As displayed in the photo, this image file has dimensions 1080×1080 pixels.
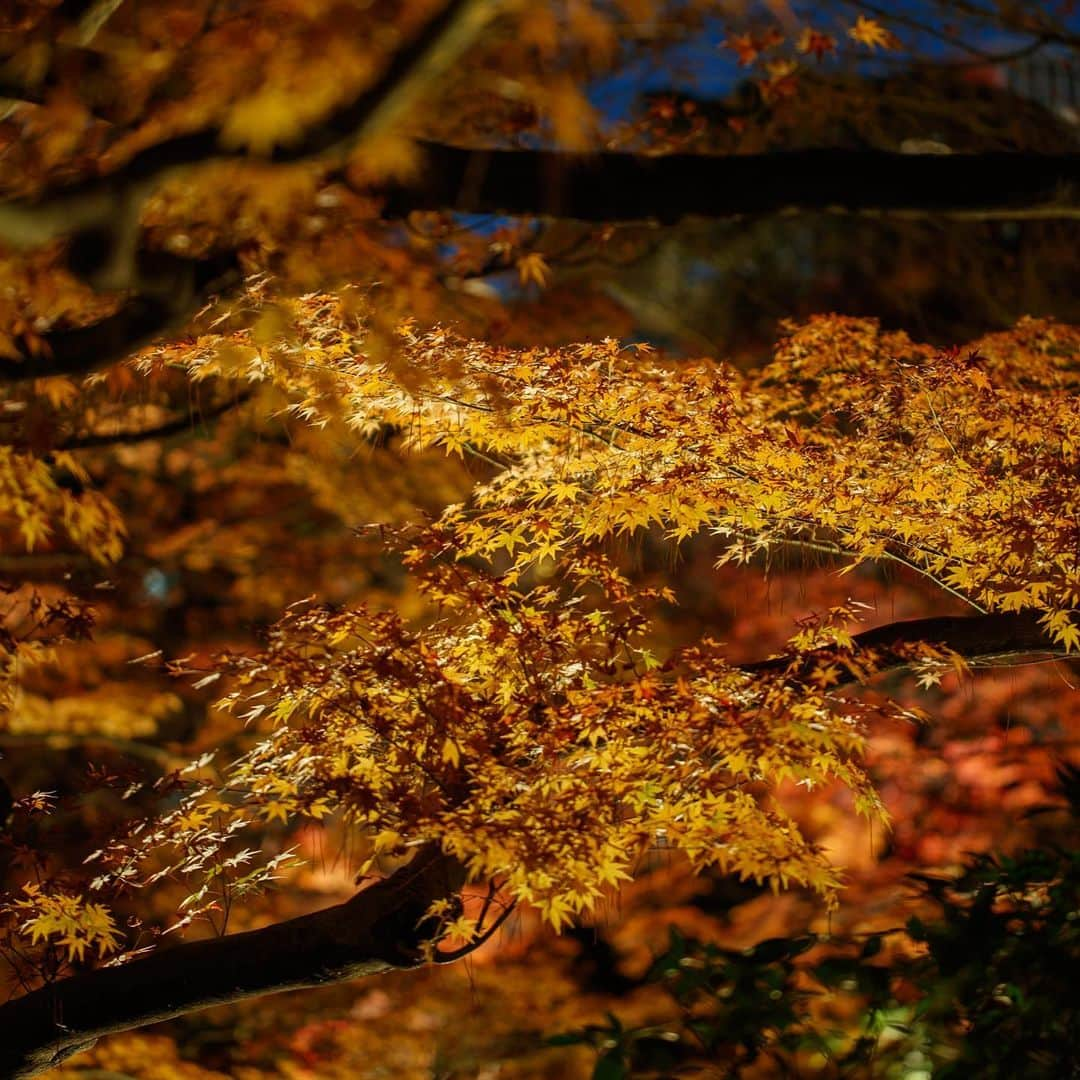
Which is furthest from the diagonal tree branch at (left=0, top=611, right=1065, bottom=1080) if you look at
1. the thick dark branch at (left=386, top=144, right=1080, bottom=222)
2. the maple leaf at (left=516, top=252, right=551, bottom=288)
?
the maple leaf at (left=516, top=252, right=551, bottom=288)

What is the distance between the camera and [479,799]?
4.21 meters

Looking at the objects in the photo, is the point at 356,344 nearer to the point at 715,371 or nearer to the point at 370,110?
the point at 715,371

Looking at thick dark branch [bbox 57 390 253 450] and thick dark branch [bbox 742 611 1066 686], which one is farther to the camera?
thick dark branch [bbox 57 390 253 450]

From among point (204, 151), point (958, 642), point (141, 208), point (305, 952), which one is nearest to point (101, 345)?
Answer: point (141, 208)

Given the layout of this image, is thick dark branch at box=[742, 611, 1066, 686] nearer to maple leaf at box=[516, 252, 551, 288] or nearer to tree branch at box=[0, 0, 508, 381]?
tree branch at box=[0, 0, 508, 381]

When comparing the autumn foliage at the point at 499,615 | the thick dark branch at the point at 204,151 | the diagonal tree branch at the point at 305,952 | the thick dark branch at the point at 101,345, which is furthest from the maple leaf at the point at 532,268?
the thick dark branch at the point at 204,151

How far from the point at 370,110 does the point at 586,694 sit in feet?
7.79

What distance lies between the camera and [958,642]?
4.52 m

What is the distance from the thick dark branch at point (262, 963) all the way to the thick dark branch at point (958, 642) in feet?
5.12

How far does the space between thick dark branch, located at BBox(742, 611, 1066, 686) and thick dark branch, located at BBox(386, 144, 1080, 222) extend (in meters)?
1.61

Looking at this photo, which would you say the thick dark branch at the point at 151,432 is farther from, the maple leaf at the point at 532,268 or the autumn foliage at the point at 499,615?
the maple leaf at the point at 532,268

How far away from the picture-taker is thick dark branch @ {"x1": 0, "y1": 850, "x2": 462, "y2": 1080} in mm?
4320

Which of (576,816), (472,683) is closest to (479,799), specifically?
(576,816)

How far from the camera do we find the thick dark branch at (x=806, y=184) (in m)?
3.51
